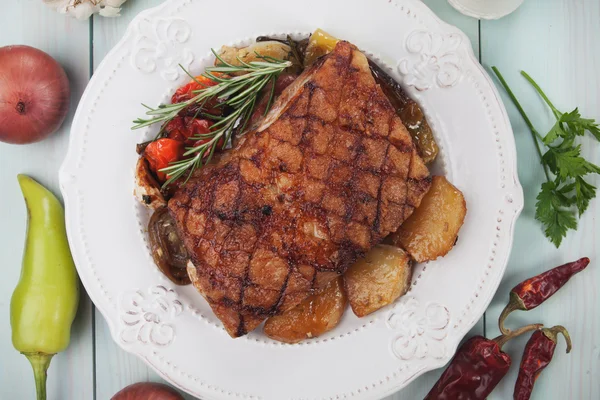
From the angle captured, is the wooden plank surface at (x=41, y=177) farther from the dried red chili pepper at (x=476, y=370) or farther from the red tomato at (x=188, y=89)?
the dried red chili pepper at (x=476, y=370)

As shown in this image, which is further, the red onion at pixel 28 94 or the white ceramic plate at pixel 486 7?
the white ceramic plate at pixel 486 7

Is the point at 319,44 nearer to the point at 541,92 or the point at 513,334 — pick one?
the point at 541,92

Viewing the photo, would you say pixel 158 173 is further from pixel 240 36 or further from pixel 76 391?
pixel 76 391

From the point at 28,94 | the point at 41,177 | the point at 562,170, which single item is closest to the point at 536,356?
the point at 562,170

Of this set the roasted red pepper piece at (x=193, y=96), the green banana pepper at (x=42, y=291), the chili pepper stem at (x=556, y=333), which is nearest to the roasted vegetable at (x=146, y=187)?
the roasted red pepper piece at (x=193, y=96)

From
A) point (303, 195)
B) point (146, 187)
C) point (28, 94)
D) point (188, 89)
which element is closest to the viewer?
point (303, 195)
